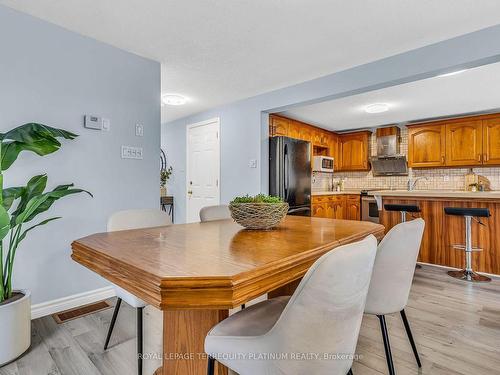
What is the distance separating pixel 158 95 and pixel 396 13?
2239 millimetres

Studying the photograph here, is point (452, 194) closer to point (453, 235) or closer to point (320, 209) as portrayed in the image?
point (453, 235)

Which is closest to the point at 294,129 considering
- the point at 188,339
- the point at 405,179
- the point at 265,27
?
the point at 405,179

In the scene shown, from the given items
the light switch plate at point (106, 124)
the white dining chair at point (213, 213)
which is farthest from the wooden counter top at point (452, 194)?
the light switch plate at point (106, 124)

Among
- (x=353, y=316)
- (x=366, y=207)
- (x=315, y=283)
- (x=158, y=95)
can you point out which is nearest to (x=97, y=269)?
(x=315, y=283)

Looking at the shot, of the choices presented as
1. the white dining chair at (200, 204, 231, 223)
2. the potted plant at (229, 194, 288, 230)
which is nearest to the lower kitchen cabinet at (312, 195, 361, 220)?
the white dining chair at (200, 204, 231, 223)

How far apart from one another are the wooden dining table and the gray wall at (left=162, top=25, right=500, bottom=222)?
1867 millimetres

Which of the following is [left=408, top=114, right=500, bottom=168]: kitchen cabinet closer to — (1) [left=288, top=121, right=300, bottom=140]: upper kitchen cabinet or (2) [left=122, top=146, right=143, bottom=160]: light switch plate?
(1) [left=288, top=121, right=300, bottom=140]: upper kitchen cabinet

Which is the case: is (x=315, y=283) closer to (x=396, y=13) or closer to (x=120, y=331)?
(x=120, y=331)

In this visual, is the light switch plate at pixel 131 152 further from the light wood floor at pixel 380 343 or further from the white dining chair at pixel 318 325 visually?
the white dining chair at pixel 318 325

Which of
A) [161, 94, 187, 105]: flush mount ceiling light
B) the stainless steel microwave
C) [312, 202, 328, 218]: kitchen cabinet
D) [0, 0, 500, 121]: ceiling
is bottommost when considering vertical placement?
[312, 202, 328, 218]: kitchen cabinet

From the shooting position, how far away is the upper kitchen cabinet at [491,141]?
4520mm

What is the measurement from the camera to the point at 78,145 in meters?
2.43

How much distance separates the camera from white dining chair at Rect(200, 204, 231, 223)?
2.21 m

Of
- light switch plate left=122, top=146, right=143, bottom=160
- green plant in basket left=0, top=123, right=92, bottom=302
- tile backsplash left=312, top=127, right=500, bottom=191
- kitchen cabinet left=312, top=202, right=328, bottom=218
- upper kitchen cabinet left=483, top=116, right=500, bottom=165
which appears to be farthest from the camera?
kitchen cabinet left=312, top=202, right=328, bottom=218
